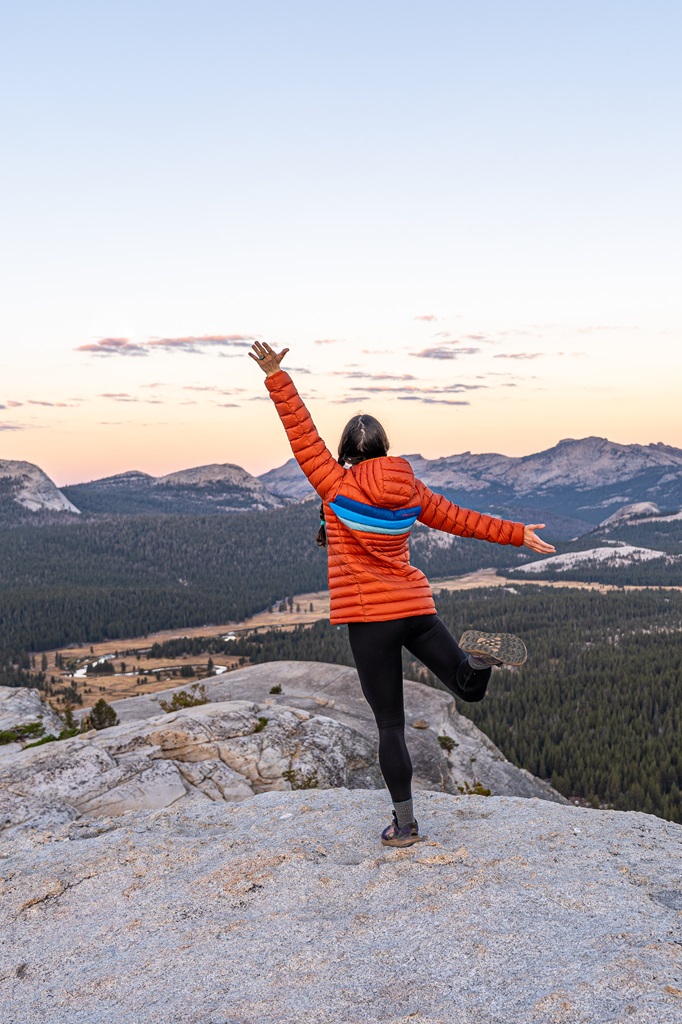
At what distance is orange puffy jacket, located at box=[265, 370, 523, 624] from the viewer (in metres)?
7.82

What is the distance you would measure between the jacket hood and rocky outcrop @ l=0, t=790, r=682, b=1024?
13.3ft

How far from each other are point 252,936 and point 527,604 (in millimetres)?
137791

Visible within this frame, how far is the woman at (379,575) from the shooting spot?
780 centimetres

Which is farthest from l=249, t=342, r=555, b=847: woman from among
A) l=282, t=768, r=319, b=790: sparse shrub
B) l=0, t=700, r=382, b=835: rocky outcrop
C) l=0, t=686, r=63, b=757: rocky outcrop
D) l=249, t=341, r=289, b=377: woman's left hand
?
l=0, t=686, r=63, b=757: rocky outcrop

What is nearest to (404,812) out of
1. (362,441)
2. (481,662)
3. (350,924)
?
(350,924)

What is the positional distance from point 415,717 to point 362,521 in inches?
A: 775

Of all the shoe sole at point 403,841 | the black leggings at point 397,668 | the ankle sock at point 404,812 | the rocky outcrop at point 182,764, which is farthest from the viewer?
the rocky outcrop at point 182,764

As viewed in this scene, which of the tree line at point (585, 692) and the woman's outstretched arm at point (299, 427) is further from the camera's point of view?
the tree line at point (585, 692)

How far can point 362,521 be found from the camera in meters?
7.84

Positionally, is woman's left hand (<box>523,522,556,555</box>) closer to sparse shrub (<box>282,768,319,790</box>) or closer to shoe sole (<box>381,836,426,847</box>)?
shoe sole (<box>381,836,426,847</box>)

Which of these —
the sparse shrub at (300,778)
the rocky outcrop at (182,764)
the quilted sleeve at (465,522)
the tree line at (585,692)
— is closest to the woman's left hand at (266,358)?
the quilted sleeve at (465,522)

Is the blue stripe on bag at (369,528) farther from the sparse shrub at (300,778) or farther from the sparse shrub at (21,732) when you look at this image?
the sparse shrub at (21,732)

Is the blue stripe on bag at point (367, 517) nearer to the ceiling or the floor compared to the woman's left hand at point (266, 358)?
nearer to the floor

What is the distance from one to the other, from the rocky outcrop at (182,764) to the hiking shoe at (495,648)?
770cm
